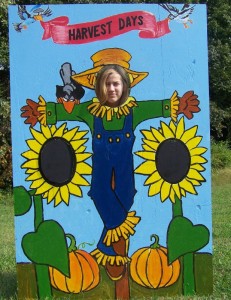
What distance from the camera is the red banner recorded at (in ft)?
14.9

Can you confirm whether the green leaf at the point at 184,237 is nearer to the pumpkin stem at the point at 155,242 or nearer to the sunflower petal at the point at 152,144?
the pumpkin stem at the point at 155,242

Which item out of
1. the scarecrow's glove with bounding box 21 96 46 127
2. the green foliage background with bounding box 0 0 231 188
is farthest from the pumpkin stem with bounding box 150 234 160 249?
the green foliage background with bounding box 0 0 231 188

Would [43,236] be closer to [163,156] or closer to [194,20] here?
[163,156]

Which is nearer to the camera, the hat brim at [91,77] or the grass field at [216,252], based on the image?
the hat brim at [91,77]

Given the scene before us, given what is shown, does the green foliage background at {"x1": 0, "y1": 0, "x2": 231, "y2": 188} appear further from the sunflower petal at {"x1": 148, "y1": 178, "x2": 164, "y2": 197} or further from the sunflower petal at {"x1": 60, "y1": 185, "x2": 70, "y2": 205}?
the sunflower petal at {"x1": 60, "y1": 185, "x2": 70, "y2": 205}

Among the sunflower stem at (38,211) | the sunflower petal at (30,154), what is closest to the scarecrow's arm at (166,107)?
the sunflower petal at (30,154)

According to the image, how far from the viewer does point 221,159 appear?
21.6 metres

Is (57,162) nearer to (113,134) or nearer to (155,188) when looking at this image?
(113,134)

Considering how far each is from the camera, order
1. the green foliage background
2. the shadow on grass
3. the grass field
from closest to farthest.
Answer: the shadow on grass → the grass field → the green foliage background

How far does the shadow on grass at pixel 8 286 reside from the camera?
16.2 ft

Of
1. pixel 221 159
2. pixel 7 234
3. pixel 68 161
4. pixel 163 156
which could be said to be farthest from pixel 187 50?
pixel 221 159

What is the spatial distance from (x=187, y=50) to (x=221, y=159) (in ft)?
57.1

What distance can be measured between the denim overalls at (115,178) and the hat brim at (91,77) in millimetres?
348

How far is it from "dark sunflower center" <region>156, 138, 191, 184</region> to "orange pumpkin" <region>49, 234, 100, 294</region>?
90cm
